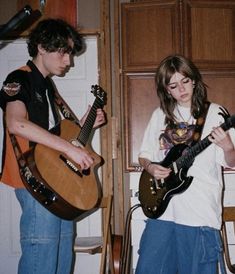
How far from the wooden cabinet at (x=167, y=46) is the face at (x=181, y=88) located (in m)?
0.76

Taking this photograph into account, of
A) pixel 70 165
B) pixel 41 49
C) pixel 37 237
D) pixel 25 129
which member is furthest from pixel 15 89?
pixel 37 237

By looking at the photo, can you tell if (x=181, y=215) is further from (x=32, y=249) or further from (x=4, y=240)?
(x=4, y=240)

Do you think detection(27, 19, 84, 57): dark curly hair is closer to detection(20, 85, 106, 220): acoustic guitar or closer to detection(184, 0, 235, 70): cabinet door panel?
detection(20, 85, 106, 220): acoustic guitar

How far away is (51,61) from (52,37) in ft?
0.34

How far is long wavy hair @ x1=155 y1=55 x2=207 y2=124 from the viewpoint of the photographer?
5.12 ft

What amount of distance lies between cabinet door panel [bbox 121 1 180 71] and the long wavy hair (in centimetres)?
75

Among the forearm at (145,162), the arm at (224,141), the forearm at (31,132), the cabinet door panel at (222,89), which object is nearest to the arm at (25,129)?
the forearm at (31,132)

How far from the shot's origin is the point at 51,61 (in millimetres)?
1448

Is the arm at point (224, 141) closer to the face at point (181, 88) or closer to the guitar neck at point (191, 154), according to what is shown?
the guitar neck at point (191, 154)

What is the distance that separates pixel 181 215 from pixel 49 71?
87 cm

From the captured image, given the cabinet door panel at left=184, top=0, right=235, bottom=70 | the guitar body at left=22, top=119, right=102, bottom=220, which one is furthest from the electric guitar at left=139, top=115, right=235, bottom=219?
the cabinet door panel at left=184, top=0, right=235, bottom=70

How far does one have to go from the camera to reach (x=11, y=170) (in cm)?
131

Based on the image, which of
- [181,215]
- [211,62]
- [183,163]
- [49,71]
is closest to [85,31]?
[211,62]

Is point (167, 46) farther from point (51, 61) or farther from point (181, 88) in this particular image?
point (51, 61)
